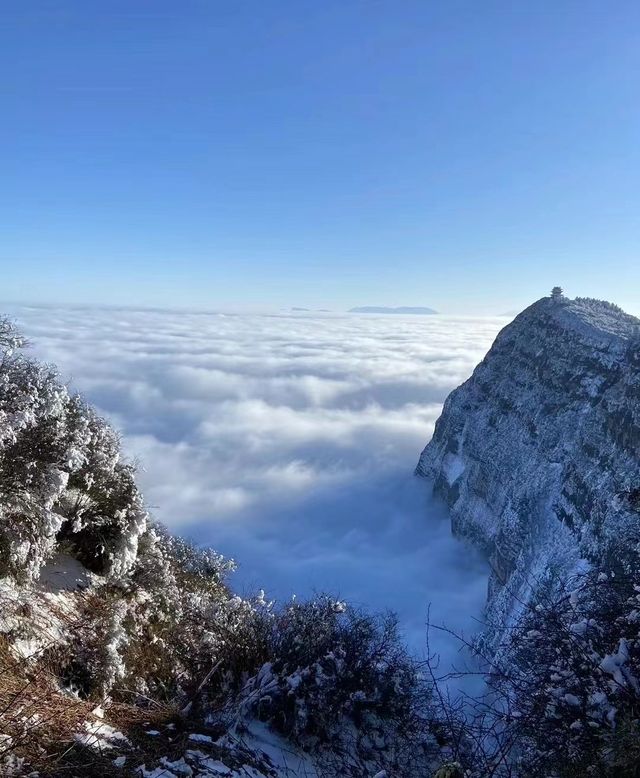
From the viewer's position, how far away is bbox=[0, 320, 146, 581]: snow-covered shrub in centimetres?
1094

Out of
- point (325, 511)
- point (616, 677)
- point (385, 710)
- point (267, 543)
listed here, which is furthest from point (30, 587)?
point (325, 511)

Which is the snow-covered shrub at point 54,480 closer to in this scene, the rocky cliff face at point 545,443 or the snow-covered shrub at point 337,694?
the snow-covered shrub at point 337,694

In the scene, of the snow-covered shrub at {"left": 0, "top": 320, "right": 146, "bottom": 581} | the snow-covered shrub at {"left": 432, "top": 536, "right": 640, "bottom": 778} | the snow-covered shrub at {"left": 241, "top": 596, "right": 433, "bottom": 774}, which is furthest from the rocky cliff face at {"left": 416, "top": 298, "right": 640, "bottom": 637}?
the snow-covered shrub at {"left": 0, "top": 320, "right": 146, "bottom": 581}

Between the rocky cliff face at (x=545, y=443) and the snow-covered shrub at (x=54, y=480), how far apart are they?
108 ft

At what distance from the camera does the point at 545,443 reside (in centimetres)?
7638

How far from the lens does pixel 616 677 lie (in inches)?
234

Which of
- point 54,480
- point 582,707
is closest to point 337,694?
point 582,707

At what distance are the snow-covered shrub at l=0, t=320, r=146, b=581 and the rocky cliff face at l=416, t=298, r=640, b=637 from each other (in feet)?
108

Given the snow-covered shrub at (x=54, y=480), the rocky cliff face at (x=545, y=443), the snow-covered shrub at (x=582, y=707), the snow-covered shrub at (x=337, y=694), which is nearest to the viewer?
the snow-covered shrub at (x=582, y=707)

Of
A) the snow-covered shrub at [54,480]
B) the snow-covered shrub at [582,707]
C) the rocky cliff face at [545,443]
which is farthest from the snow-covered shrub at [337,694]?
the rocky cliff face at [545,443]

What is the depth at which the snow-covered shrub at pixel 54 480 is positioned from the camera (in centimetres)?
1094

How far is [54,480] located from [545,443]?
246 ft

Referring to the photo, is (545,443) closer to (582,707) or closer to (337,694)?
(337,694)

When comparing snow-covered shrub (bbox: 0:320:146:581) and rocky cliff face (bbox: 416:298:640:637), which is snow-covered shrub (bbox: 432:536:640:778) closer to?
snow-covered shrub (bbox: 0:320:146:581)
